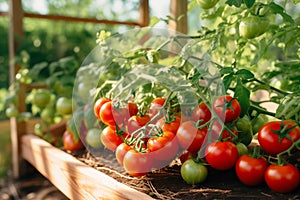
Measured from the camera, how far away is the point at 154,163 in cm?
83

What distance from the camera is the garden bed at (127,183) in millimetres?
723

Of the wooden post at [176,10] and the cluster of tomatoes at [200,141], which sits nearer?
the cluster of tomatoes at [200,141]

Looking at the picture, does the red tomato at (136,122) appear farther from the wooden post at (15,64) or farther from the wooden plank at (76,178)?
the wooden post at (15,64)

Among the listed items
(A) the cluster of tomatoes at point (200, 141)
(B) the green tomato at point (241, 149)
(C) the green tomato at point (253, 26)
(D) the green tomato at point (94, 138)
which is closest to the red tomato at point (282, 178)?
(A) the cluster of tomatoes at point (200, 141)

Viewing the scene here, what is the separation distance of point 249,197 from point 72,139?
722mm

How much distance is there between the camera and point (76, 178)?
98 centimetres

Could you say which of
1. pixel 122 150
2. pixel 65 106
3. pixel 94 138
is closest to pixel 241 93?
pixel 122 150

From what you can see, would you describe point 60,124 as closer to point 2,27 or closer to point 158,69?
point 158,69

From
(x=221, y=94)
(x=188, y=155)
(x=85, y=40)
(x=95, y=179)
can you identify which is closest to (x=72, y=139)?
(x=95, y=179)

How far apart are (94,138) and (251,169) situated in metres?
0.50

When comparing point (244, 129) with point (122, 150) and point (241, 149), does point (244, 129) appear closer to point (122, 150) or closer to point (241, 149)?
point (241, 149)

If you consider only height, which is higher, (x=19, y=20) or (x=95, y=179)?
(x=19, y=20)

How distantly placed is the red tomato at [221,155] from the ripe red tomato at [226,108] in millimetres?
53

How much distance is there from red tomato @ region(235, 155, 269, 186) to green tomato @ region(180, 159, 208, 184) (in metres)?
0.07
